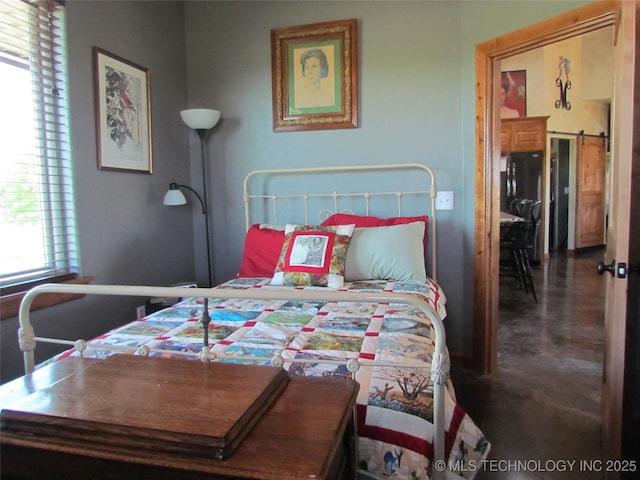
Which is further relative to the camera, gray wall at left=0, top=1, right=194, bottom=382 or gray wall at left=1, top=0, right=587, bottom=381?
gray wall at left=1, top=0, right=587, bottom=381

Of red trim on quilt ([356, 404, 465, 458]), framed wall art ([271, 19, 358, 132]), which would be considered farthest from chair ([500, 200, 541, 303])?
red trim on quilt ([356, 404, 465, 458])

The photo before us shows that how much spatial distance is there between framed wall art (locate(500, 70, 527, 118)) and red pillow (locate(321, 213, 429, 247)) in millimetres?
4246

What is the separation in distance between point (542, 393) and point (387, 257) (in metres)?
1.13

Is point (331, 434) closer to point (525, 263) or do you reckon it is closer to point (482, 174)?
point (482, 174)

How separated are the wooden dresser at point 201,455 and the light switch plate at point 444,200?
6.56 feet

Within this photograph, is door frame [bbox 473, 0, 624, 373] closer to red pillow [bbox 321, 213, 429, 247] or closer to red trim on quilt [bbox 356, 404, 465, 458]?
red pillow [bbox 321, 213, 429, 247]

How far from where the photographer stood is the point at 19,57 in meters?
1.99

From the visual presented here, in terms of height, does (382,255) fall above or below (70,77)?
below

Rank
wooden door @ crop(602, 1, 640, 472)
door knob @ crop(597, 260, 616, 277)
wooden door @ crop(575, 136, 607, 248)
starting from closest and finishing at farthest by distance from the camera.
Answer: wooden door @ crop(602, 1, 640, 472) → door knob @ crop(597, 260, 616, 277) → wooden door @ crop(575, 136, 607, 248)

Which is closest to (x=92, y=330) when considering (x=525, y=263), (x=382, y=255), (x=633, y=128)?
(x=382, y=255)

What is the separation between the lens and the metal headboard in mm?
2754

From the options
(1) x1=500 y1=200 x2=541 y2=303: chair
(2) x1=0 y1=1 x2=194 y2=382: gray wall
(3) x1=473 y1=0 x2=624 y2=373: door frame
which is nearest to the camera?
(2) x1=0 y1=1 x2=194 y2=382: gray wall

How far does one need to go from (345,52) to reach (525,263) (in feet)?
9.62

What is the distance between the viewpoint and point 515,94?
611 cm
